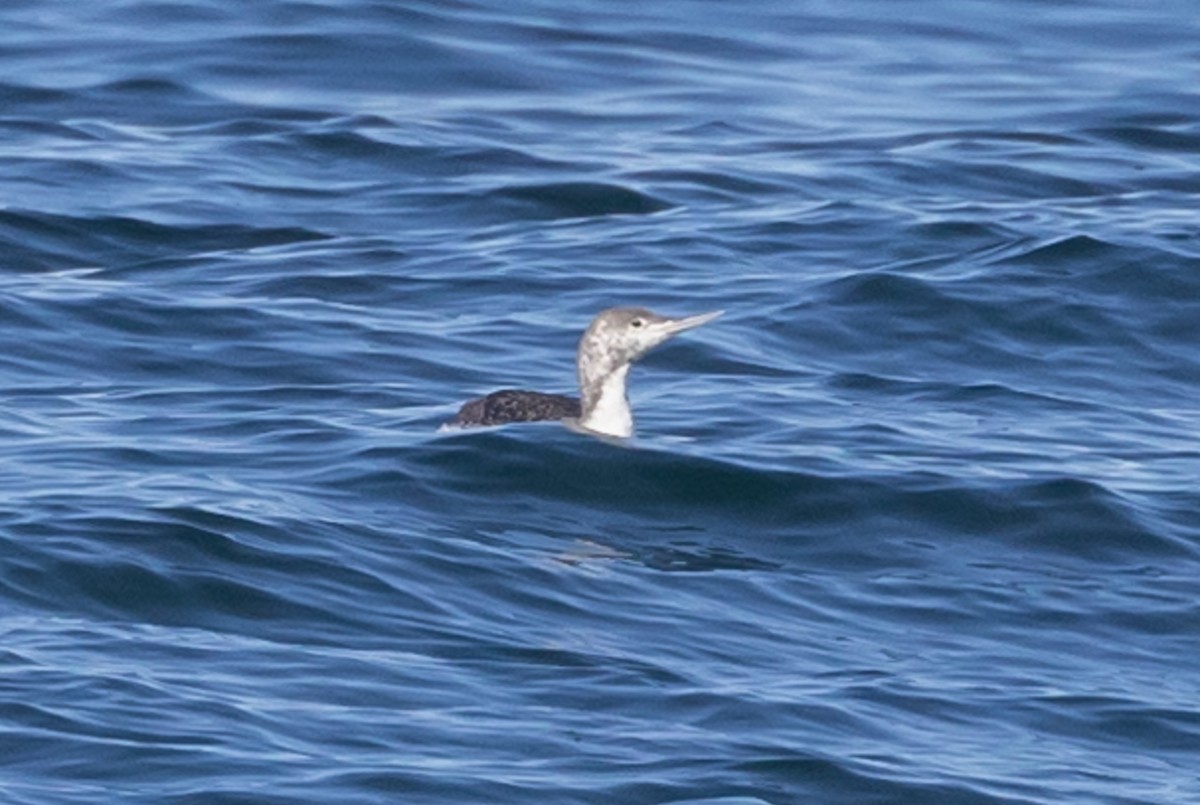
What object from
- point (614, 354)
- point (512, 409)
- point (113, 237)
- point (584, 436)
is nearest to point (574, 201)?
point (113, 237)

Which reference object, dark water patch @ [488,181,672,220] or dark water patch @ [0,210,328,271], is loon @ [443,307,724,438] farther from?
dark water patch @ [488,181,672,220]

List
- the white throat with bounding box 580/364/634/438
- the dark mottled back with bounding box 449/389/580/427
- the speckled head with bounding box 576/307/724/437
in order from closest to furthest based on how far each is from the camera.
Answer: the dark mottled back with bounding box 449/389/580/427 < the white throat with bounding box 580/364/634/438 < the speckled head with bounding box 576/307/724/437

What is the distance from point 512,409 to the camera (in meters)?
15.5

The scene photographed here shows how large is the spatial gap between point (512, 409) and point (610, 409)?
54 centimetres

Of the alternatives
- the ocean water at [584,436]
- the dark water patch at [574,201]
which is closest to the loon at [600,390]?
the ocean water at [584,436]

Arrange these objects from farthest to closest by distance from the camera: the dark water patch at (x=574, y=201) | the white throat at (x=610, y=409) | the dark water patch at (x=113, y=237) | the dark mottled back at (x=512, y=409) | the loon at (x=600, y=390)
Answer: the dark water patch at (x=574, y=201)
the dark water patch at (x=113, y=237)
the white throat at (x=610, y=409)
the loon at (x=600, y=390)
the dark mottled back at (x=512, y=409)

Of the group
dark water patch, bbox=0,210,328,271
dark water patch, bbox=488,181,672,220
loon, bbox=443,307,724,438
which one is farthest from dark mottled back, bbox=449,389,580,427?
dark water patch, bbox=488,181,672,220

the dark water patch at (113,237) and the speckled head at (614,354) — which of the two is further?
the dark water patch at (113,237)

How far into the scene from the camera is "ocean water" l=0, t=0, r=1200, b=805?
10.7m

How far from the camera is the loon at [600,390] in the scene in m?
15.5

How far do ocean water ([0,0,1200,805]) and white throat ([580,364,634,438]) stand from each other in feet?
0.67

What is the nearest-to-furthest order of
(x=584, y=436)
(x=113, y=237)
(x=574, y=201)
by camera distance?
(x=584, y=436) < (x=113, y=237) < (x=574, y=201)

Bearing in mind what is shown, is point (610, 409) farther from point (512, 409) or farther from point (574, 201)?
point (574, 201)

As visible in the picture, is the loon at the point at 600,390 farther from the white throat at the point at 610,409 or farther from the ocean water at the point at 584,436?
the ocean water at the point at 584,436
